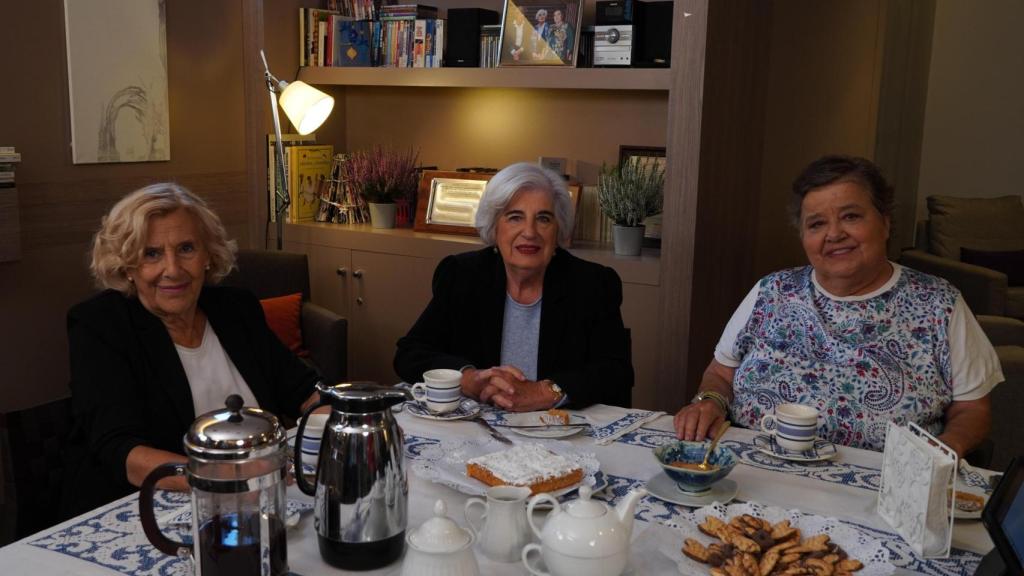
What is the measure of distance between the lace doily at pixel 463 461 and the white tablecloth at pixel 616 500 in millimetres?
20

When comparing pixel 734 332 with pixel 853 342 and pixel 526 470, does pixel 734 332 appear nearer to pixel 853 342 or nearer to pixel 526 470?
pixel 853 342

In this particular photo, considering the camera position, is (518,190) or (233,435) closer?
(233,435)

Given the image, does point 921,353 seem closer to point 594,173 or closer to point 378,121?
point 594,173

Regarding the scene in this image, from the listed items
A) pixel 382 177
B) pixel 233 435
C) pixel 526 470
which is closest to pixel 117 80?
pixel 382 177

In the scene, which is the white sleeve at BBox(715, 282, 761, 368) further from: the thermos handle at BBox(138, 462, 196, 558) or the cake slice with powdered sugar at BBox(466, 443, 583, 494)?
the thermos handle at BBox(138, 462, 196, 558)

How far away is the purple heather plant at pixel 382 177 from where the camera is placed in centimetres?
426

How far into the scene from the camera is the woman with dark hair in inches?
84.4

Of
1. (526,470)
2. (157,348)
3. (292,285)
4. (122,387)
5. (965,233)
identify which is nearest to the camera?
(526,470)

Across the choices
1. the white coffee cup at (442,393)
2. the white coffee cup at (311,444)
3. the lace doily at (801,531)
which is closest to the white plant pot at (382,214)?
the white coffee cup at (442,393)

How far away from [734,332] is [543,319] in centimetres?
50

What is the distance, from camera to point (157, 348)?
2.12 meters

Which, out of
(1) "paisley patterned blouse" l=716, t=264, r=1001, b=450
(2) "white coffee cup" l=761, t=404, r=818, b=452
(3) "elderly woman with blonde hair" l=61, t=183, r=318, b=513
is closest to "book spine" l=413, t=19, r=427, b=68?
(3) "elderly woman with blonde hair" l=61, t=183, r=318, b=513

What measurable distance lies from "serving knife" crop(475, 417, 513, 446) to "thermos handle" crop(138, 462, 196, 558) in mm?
721

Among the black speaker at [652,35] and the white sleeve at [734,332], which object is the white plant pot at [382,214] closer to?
the black speaker at [652,35]
